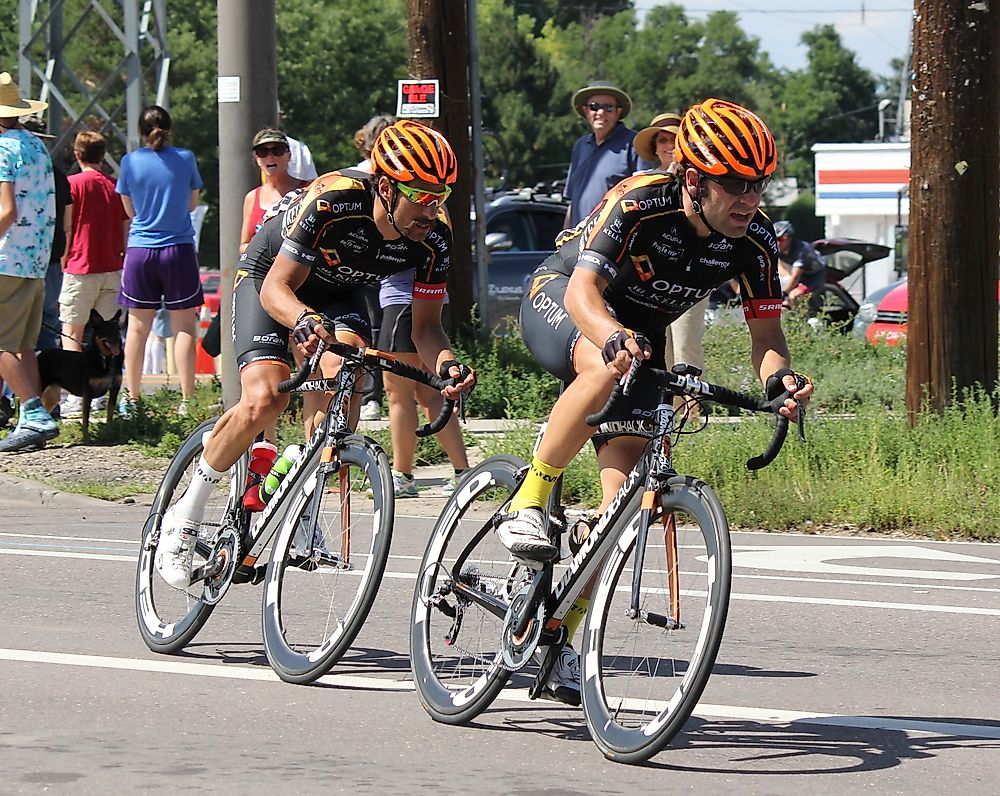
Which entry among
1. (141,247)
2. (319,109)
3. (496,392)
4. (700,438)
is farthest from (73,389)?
(319,109)

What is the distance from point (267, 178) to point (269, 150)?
1.16 ft

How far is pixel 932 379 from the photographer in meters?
11.2

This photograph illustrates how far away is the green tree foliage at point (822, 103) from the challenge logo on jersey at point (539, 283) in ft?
394

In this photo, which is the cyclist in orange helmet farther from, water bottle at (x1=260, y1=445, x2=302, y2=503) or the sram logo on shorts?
the sram logo on shorts

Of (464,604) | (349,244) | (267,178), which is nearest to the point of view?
(464,604)

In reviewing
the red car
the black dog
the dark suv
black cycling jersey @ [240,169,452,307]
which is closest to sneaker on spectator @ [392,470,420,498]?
the black dog

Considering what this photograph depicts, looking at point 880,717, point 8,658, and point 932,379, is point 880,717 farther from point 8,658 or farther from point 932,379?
point 932,379

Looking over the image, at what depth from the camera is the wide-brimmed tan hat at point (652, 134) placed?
457 inches

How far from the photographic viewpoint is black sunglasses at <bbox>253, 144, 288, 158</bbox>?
37.8 ft

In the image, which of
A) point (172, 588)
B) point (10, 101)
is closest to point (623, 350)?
point (172, 588)

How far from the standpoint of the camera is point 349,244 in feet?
22.0

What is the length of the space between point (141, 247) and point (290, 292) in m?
7.26

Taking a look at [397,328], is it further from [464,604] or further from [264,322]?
[464,604]

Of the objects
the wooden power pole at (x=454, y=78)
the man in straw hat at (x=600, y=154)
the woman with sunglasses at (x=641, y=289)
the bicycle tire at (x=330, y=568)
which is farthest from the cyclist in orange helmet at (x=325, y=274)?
the wooden power pole at (x=454, y=78)
